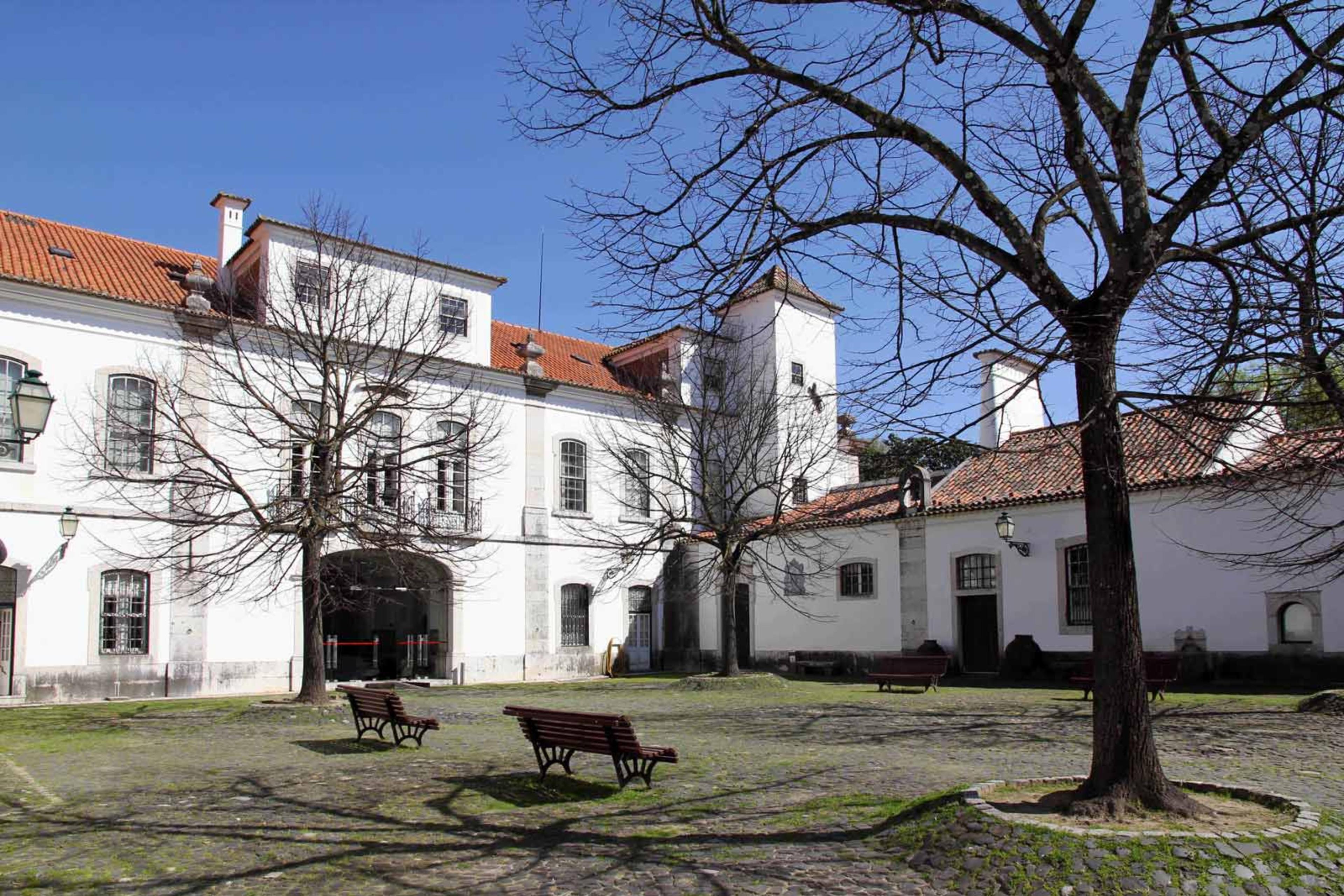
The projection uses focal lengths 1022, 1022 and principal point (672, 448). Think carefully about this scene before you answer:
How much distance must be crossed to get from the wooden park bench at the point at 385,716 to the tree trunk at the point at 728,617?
984cm

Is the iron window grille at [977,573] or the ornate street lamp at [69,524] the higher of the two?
the ornate street lamp at [69,524]

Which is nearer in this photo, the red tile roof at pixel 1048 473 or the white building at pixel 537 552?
the white building at pixel 537 552

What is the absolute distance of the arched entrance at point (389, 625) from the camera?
24.1 meters

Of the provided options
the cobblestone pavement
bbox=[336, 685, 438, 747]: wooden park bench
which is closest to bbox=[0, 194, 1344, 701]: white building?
bbox=[336, 685, 438, 747]: wooden park bench

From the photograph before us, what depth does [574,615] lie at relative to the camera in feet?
95.8

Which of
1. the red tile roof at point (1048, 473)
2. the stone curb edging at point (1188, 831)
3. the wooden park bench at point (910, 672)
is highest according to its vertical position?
the red tile roof at point (1048, 473)

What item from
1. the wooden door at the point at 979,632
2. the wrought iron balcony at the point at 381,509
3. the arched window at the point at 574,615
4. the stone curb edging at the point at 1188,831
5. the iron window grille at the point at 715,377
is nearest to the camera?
the stone curb edging at the point at 1188,831

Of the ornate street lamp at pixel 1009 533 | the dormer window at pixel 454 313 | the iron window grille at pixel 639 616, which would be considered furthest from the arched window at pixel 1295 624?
the dormer window at pixel 454 313

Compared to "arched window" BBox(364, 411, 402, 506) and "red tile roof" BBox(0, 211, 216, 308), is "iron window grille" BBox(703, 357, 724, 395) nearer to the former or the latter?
"arched window" BBox(364, 411, 402, 506)

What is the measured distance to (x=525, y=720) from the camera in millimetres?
9617

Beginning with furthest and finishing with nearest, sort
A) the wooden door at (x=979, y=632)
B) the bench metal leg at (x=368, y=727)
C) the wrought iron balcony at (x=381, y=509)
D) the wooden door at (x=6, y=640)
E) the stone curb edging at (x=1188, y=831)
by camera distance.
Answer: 1. the wooden door at (x=979, y=632)
2. the wooden door at (x=6, y=640)
3. the wrought iron balcony at (x=381, y=509)
4. the bench metal leg at (x=368, y=727)
5. the stone curb edging at (x=1188, y=831)

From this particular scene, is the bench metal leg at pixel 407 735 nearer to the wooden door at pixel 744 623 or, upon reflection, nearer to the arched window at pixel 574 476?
the arched window at pixel 574 476

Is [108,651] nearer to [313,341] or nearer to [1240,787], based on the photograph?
[313,341]

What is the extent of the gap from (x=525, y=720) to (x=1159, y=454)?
17.3 meters
